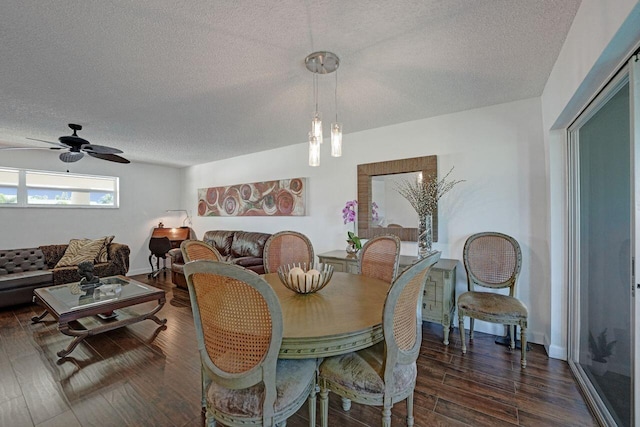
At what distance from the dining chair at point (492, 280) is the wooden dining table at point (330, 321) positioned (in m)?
1.05

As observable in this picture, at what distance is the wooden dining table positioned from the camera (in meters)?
1.17

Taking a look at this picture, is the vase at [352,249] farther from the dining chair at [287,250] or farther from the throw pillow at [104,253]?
the throw pillow at [104,253]

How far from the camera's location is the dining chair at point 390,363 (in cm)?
122

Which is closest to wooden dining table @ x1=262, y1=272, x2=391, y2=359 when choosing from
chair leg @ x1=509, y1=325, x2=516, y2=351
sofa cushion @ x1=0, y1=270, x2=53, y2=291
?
chair leg @ x1=509, y1=325, x2=516, y2=351

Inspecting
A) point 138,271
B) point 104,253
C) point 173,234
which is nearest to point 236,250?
point 173,234

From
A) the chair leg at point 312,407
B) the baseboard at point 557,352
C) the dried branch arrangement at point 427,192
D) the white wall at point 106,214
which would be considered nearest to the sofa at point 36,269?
the white wall at point 106,214

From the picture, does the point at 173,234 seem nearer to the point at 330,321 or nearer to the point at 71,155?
the point at 71,155

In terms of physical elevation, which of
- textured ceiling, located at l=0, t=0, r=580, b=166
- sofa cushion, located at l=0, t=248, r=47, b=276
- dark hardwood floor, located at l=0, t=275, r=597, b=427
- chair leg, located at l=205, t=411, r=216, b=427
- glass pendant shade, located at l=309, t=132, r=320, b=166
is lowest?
dark hardwood floor, located at l=0, t=275, r=597, b=427

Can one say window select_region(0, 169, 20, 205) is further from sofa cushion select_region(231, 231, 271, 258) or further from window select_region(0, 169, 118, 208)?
sofa cushion select_region(231, 231, 271, 258)

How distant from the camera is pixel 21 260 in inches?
161

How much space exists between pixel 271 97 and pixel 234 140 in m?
1.70

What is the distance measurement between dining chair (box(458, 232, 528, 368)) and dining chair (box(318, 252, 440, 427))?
4.02ft

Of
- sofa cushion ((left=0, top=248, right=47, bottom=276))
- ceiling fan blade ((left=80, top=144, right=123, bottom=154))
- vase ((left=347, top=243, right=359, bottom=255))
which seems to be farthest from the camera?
sofa cushion ((left=0, top=248, right=47, bottom=276))

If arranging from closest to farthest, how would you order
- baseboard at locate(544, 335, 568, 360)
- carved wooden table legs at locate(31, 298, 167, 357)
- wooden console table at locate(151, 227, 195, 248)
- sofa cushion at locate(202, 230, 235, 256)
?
1. baseboard at locate(544, 335, 568, 360)
2. carved wooden table legs at locate(31, 298, 167, 357)
3. sofa cushion at locate(202, 230, 235, 256)
4. wooden console table at locate(151, 227, 195, 248)
